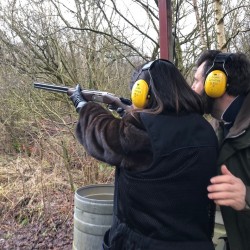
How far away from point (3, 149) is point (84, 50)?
3.08 meters

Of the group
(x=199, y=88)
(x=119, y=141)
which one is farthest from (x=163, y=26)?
(x=119, y=141)

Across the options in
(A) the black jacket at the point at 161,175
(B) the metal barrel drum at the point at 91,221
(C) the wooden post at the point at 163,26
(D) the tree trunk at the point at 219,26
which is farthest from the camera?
(D) the tree trunk at the point at 219,26

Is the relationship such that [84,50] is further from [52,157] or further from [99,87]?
[52,157]

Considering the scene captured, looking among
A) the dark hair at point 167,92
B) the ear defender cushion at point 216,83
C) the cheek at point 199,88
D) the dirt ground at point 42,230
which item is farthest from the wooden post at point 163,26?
the dirt ground at point 42,230

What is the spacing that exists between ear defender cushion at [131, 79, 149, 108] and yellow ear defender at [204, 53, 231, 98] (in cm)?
36

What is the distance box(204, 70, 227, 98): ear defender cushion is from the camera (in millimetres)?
1810

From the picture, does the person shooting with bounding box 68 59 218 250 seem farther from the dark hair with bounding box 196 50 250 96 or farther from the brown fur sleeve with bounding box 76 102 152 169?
the dark hair with bounding box 196 50 250 96

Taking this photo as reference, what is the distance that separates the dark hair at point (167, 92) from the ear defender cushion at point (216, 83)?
0.16m

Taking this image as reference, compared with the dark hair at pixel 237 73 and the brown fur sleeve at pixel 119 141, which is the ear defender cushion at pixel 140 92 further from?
the dark hair at pixel 237 73

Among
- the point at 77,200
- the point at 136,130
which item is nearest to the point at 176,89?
Result: the point at 136,130

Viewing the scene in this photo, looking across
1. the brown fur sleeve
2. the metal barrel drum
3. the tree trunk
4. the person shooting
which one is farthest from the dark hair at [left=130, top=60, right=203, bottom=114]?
the tree trunk

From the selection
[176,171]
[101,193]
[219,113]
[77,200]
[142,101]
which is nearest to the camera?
[176,171]

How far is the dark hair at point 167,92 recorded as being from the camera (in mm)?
1617

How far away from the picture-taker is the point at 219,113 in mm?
1901
